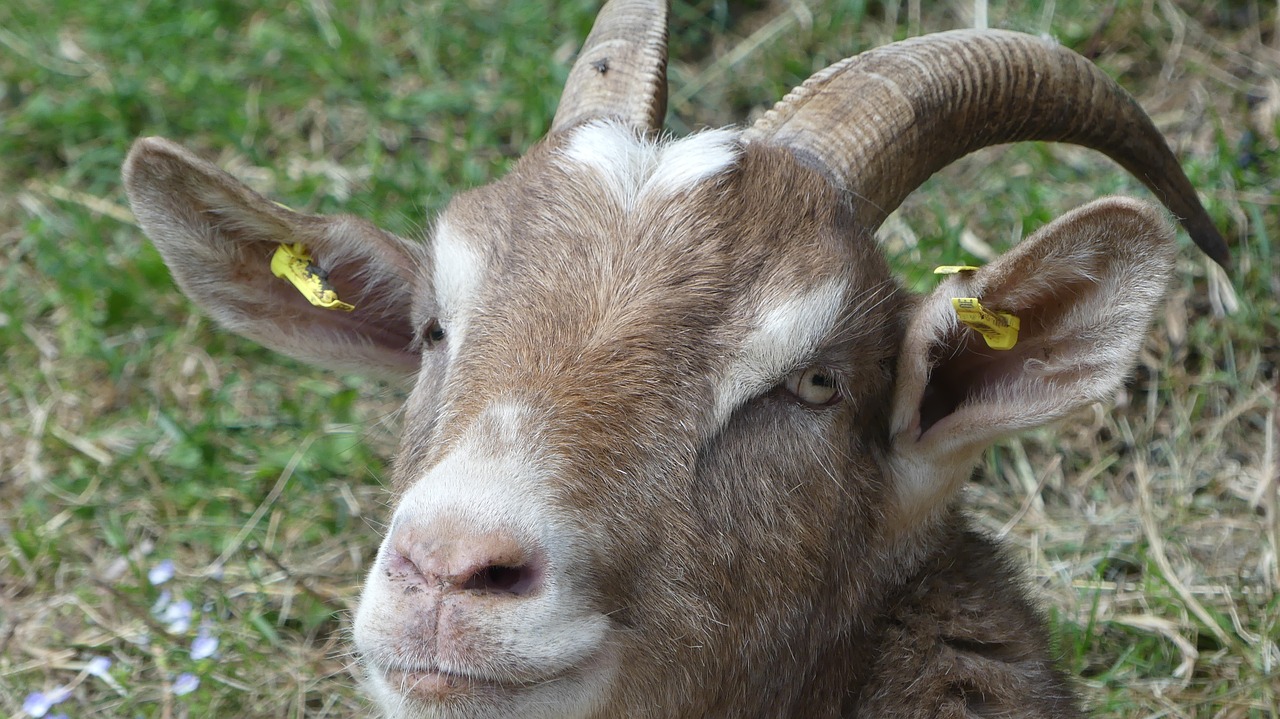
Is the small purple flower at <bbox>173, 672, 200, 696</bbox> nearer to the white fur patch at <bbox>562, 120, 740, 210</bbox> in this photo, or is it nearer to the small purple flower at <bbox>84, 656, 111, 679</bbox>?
the small purple flower at <bbox>84, 656, 111, 679</bbox>

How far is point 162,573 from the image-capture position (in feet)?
18.7

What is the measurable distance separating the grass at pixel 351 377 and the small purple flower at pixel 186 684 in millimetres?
77

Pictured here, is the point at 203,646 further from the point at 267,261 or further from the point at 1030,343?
the point at 1030,343

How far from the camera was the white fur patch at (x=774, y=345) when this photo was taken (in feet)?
12.9

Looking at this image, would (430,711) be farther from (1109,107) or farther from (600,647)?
(1109,107)

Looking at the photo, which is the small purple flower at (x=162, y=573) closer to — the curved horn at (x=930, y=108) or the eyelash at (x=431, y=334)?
the eyelash at (x=431, y=334)

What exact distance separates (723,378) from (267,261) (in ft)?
5.98

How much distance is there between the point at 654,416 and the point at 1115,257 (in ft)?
4.42

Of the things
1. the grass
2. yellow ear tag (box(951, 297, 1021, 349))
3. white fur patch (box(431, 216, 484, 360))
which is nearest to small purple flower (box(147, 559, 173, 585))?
the grass

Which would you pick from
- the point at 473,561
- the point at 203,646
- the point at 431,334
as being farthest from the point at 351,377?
the point at 473,561

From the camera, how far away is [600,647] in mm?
3527

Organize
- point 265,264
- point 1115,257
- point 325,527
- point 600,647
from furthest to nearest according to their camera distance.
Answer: point 325,527 < point 265,264 < point 1115,257 < point 600,647

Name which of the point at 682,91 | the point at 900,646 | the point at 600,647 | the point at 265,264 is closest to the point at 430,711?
the point at 600,647

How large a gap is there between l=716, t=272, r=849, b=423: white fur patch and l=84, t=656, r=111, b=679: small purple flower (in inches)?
119
